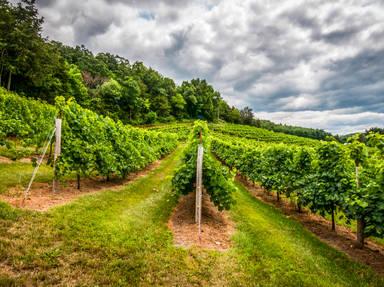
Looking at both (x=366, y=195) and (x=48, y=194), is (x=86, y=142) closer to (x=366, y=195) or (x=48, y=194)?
(x=48, y=194)

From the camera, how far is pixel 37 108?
20.1m

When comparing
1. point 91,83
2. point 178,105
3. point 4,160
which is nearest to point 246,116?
point 178,105

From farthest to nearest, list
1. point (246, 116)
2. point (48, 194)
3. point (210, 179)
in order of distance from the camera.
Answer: point (246, 116)
point (210, 179)
point (48, 194)

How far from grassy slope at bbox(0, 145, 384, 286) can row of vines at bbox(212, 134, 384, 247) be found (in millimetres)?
1196

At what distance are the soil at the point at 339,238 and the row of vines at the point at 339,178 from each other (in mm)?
385

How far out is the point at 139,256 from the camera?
5309 mm

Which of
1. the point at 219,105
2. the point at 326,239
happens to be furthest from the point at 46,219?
the point at 219,105

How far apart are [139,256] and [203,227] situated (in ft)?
9.37

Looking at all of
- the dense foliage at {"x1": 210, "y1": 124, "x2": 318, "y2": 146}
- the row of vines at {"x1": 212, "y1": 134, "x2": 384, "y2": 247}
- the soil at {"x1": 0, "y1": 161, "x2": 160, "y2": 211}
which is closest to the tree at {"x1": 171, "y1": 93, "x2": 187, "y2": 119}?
the dense foliage at {"x1": 210, "y1": 124, "x2": 318, "y2": 146}

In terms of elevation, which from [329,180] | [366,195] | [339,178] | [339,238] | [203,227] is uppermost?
[339,178]

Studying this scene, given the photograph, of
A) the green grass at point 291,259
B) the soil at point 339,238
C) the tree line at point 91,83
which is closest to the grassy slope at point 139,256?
the green grass at point 291,259

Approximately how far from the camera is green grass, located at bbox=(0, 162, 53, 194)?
29.1 feet

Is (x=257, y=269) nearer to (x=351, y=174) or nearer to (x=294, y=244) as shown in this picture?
(x=294, y=244)

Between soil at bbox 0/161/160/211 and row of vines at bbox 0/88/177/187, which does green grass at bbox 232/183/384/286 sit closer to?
soil at bbox 0/161/160/211
